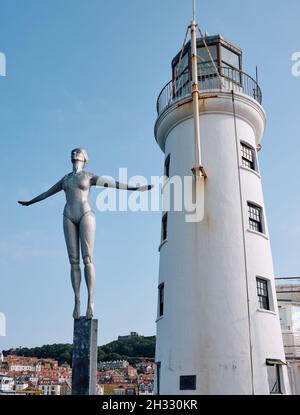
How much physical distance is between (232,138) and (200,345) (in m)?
8.91

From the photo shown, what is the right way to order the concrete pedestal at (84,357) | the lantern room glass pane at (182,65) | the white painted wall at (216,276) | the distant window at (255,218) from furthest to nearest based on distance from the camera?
the lantern room glass pane at (182,65) < the distant window at (255,218) < the white painted wall at (216,276) < the concrete pedestal at (84,357)

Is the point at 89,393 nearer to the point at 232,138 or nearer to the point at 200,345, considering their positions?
the point at 200,345

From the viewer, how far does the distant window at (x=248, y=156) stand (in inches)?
874

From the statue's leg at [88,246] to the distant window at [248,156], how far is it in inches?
509

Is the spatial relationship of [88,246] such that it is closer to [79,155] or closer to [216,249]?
[79,155]

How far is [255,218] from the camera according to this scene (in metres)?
21.3

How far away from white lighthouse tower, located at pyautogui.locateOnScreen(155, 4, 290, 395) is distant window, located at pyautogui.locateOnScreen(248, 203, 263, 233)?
45 millimetres

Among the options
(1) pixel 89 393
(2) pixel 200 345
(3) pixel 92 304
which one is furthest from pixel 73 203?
(2) pixel 200 345

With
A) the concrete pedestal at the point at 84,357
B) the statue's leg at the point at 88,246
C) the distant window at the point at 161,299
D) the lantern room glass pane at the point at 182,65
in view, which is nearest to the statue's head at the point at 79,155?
the statue's leg at the point at 88,246

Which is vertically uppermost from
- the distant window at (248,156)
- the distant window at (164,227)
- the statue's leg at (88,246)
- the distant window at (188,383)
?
the distant window at (248,156)

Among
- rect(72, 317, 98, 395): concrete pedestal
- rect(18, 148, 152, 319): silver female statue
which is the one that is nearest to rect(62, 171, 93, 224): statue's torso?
rect(18, 148, 152, 319): silver female statue

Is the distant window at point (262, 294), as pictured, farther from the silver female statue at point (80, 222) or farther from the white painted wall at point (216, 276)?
the silver female statue at point (80, 222)

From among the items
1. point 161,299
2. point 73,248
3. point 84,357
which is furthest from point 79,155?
point 161,299
